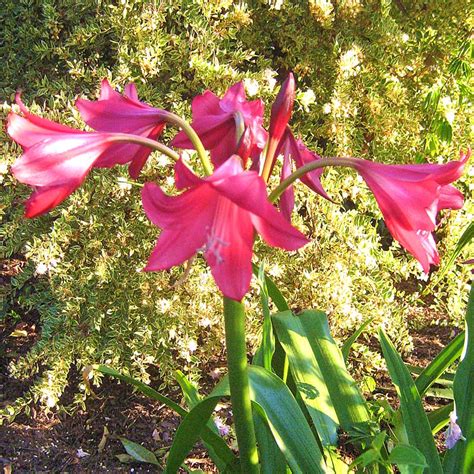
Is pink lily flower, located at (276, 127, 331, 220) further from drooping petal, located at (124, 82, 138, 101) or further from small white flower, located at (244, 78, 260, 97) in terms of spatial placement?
small white flower, located at (244, 78, 260, 97)

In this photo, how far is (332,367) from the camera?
6.07 feet

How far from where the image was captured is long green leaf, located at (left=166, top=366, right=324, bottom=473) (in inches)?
61.0

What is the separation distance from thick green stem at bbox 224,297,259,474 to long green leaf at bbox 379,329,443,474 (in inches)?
17.5

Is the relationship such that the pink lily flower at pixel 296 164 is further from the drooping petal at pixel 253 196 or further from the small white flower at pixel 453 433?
the small white flower at pixel 453 433

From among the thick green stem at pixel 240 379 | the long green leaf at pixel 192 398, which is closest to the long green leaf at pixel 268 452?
the long green leaf at pixel 192 398

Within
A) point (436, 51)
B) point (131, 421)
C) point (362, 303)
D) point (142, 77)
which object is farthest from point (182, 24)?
point (131, 421)

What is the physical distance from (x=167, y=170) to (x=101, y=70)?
43cm

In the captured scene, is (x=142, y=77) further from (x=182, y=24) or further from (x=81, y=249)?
(x=81, y=249)

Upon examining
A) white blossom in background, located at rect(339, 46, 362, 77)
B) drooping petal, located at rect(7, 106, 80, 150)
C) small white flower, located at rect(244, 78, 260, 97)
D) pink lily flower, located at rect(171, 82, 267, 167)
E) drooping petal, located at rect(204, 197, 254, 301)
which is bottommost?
drooping petal, located at rect(204, 197, 254, 301)

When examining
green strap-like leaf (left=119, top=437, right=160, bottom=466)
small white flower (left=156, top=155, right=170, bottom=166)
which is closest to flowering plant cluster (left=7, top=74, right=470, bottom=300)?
small white flower (left=156, top=155, right=170, bottom=166)

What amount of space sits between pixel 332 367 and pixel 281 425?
0.33 m

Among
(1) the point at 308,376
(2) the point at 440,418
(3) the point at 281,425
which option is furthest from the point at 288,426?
(2) the point at 440,418

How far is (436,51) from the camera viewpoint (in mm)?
2953

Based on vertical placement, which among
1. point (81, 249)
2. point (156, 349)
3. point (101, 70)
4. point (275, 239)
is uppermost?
point (101, 70)
